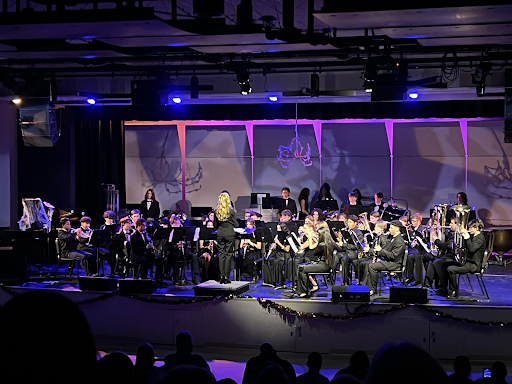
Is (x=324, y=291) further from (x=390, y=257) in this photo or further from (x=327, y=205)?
(x=327, y=205)

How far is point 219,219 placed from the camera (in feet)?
36.7

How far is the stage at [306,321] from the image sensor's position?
28.8ft

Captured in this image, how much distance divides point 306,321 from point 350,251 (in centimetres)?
220

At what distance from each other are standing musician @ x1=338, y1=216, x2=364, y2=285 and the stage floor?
16.9 inches

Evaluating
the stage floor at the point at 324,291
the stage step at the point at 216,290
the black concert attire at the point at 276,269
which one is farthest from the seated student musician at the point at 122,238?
the black concert attire at the point at 276,269

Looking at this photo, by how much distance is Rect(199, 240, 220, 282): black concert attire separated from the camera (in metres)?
11.5

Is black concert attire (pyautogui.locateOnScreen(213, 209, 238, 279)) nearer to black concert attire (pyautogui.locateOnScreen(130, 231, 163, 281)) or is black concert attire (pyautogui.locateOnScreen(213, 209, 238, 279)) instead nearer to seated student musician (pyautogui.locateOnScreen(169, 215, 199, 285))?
seated student musician (pyautogui.locateOnScreen(169, 215, 199, 285))

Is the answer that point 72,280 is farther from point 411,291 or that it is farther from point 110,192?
point 411,291

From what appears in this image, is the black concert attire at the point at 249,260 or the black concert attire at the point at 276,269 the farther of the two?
Answer: the black concert attire at the point at 249,260

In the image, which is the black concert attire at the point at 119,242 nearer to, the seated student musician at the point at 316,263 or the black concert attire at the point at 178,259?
the black concert attire at the point at 178,259

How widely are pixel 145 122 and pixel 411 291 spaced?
1064 cm

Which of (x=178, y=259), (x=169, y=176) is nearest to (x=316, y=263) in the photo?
(x=178, y=259)

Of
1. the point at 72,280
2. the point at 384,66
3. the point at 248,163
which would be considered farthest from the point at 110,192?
the point at 384,66

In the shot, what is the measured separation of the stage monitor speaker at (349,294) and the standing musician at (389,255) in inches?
36.9
